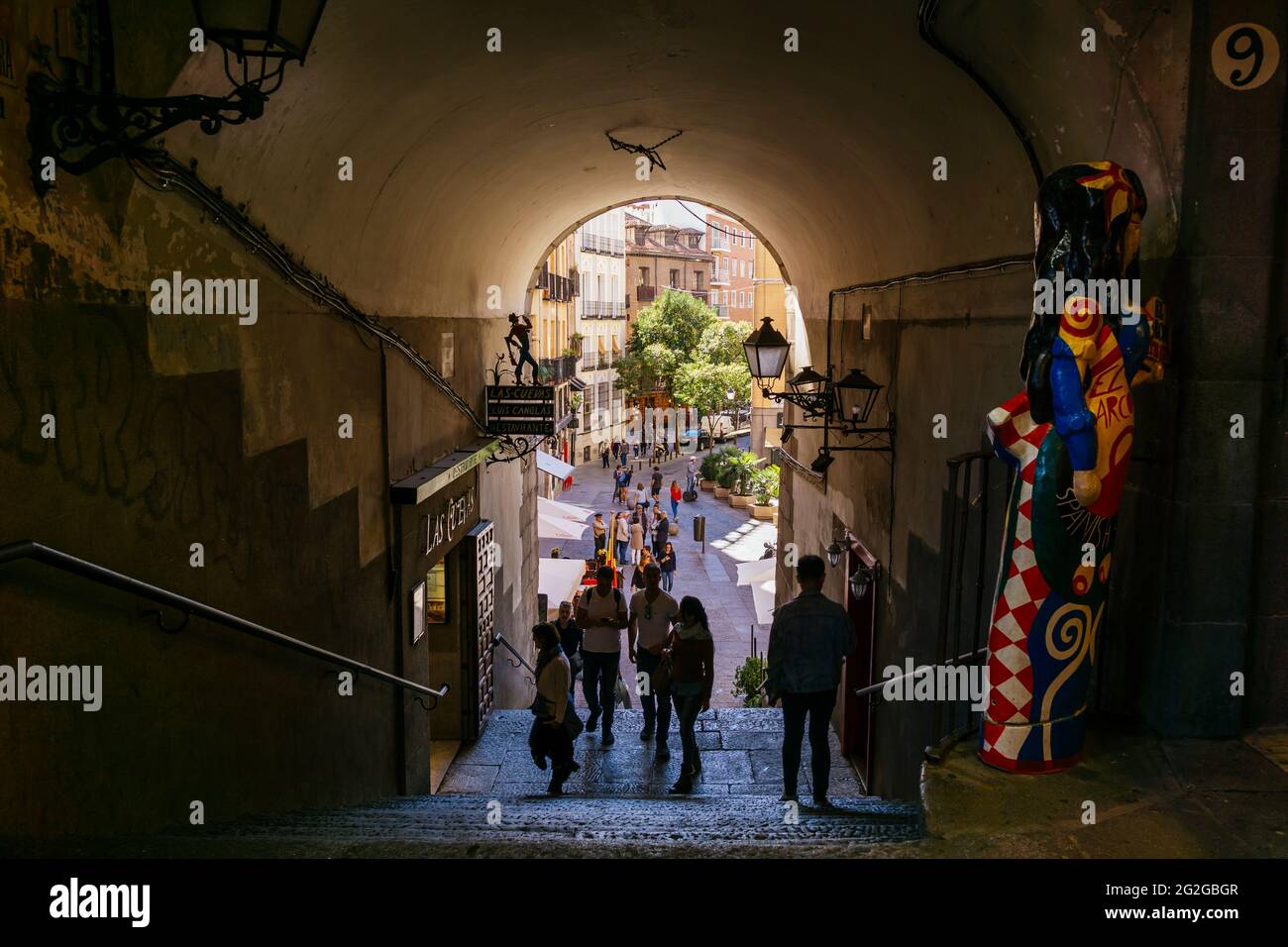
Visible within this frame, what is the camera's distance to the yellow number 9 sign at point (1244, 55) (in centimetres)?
448

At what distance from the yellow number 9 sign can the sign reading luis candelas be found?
7.76 meters

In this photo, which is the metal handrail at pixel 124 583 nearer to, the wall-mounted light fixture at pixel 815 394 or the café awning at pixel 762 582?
the wall-mounted light fixture at pixel 815 394

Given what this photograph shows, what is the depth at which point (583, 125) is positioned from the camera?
9.45 meters

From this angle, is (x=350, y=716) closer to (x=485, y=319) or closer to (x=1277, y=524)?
(x=1277, y=524)

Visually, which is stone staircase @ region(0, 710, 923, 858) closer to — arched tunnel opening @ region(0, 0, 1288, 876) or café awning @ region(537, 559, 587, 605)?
arched tunnel opening @ region(0, 0, 1288, 876)

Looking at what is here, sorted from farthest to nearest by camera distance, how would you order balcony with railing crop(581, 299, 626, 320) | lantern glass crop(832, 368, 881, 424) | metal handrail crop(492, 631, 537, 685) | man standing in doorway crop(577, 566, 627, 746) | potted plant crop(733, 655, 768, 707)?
balcony with railing crop(581, 299, 626, 320)
potted plant crop(733, 655, 768, 707)
metal handrail crop(492, 631, 537, 685)
man standing in doorway crop(577, 566, 627, 746)
lantern glass crop(832, 368, 881, 424)

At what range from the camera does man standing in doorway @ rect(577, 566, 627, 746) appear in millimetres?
9281

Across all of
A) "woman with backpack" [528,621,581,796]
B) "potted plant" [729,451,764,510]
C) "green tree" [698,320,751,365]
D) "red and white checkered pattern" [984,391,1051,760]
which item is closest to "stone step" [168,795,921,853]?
"woman with backpack" [528,621,581,796]

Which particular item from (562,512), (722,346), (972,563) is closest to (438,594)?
(972,563)

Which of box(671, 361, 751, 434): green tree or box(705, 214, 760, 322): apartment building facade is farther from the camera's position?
box(705, 214, 760, 322): apartment building facade

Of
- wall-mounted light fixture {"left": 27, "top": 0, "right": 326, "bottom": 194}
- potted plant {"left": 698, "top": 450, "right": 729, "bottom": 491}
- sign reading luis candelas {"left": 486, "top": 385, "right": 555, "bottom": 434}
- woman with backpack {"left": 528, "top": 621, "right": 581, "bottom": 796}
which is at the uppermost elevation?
wall-mounted light fixture {"left": 27, "top": 0, "right": 326, "bottom": 194}

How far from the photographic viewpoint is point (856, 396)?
10.5 metres

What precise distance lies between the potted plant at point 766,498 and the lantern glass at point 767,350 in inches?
734
